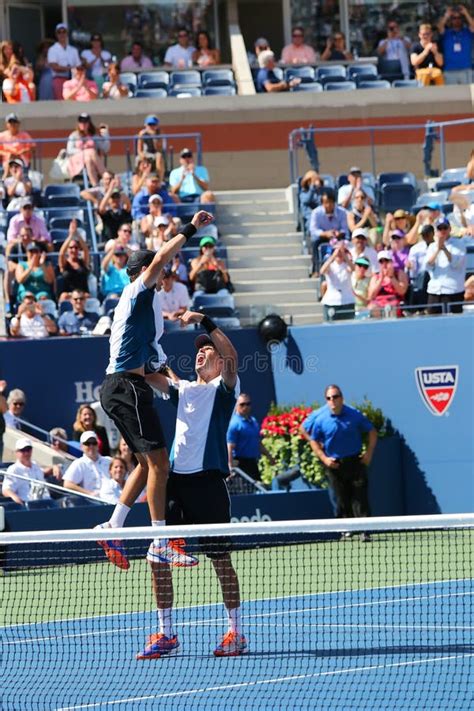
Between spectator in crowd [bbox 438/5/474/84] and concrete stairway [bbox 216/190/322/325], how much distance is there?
220 inches

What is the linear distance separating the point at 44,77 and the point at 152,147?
4367 mm

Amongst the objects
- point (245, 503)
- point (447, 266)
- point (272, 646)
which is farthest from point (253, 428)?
point (272, 646)

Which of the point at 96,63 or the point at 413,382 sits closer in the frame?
the point at 413,382

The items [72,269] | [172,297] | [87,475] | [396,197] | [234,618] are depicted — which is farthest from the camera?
[396,197]

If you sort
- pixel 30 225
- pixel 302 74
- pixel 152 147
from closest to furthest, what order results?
pixel 30 225 → pixel 152 147 → pixel 302 74

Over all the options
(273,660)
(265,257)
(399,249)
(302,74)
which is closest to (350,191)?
(265,257)

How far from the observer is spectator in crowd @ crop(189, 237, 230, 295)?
20141 mm

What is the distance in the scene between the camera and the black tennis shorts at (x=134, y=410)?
31.6 ft

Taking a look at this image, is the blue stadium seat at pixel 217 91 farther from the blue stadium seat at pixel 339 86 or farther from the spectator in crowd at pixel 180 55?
the blue stadium seat at pixel 339 86

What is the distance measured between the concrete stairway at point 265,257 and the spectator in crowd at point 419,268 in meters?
1.77

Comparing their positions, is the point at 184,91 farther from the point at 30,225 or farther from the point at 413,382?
the point at 413,382

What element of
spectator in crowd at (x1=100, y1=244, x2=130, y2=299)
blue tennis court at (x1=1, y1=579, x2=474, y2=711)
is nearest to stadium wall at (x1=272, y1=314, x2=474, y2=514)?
spectator in crowd at (x1=100, y1=244, x2=130, y2=299)

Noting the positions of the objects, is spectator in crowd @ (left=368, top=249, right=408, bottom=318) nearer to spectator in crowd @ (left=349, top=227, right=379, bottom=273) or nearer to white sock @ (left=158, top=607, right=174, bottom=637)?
spectator in crowd @ (left=349, top=227, right=379, bottom=273)

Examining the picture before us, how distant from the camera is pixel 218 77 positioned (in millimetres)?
27531
